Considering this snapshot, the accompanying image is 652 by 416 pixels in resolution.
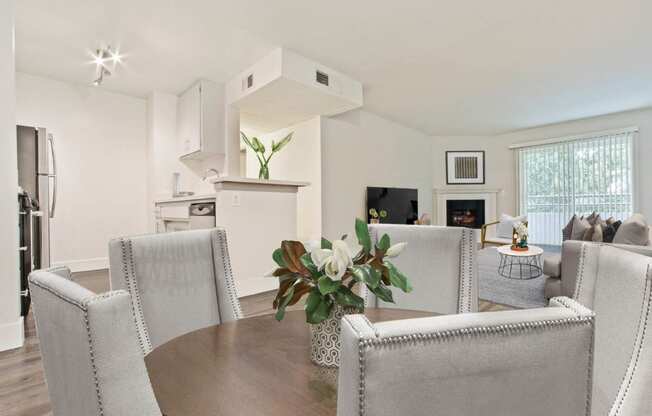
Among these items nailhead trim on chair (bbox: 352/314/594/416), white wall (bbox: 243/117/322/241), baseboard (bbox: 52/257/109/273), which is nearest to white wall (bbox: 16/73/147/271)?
baseboard (bbox: 52/257/109/273)

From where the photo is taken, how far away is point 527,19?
9.37 ft

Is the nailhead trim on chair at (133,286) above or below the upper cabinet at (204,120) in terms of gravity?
below

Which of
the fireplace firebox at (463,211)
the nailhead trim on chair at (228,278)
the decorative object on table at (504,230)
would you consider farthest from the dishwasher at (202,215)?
the fireplace firebox at (463,211)

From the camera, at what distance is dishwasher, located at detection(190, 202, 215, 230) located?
321cm

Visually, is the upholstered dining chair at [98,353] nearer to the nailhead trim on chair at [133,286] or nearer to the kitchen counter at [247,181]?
the nailhead trim on chair at [133,286]

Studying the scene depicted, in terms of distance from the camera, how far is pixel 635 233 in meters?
2.61

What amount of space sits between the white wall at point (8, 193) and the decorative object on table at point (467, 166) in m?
6.92

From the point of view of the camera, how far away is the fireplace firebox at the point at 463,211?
709cm

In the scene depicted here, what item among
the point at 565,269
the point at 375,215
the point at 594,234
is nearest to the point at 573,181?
the point at 594,234

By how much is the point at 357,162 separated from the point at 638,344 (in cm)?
473

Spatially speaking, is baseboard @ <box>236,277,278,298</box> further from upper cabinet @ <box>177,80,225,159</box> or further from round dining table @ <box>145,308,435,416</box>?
round dining table @ <box>145,308,435,416</box>

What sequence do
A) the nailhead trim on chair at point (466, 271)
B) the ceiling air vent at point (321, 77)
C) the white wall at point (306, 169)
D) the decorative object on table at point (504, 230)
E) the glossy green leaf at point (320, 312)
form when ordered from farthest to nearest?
1. the decorative object on table at point (504, 230)
2. the white wall at point (306, 169)
3. the ceiling air vent at point (321, 77)
4. the nailhead trim on chair at point (466, 271)
5. the glossy green leaf at point (320, 312)

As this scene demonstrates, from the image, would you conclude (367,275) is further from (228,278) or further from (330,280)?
(228,278)

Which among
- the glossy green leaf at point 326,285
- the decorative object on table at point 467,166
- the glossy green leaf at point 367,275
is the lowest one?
the glossy green leaf at point 326,285
